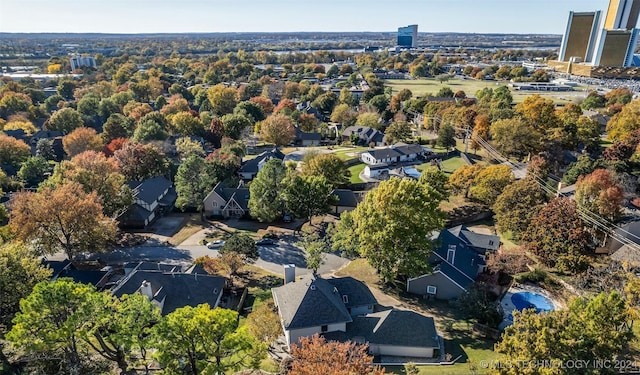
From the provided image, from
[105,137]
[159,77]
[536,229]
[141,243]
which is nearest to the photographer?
[536,229]

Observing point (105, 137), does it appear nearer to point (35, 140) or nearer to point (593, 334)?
point (35, 140)

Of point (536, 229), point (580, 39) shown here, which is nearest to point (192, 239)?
point (536, 229)

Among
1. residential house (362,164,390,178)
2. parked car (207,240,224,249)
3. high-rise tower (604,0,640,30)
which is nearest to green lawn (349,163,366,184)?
residential house (362,164,390,178)

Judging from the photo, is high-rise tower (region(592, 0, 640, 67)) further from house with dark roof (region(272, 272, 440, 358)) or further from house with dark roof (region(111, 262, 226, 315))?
house with dark roof (region(111, 262, 226, 315))

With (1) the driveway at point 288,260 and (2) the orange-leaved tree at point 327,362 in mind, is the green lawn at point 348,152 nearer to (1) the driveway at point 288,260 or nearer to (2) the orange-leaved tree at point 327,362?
(1) the driveway at point 288,260

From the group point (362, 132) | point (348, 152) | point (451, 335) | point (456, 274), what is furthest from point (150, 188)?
point (362, 132)

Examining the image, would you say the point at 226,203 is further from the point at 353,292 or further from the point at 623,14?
the point at 623,14

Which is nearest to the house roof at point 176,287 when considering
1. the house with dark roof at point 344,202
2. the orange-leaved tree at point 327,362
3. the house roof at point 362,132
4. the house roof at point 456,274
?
the orange-leaved tree at point 327,362
